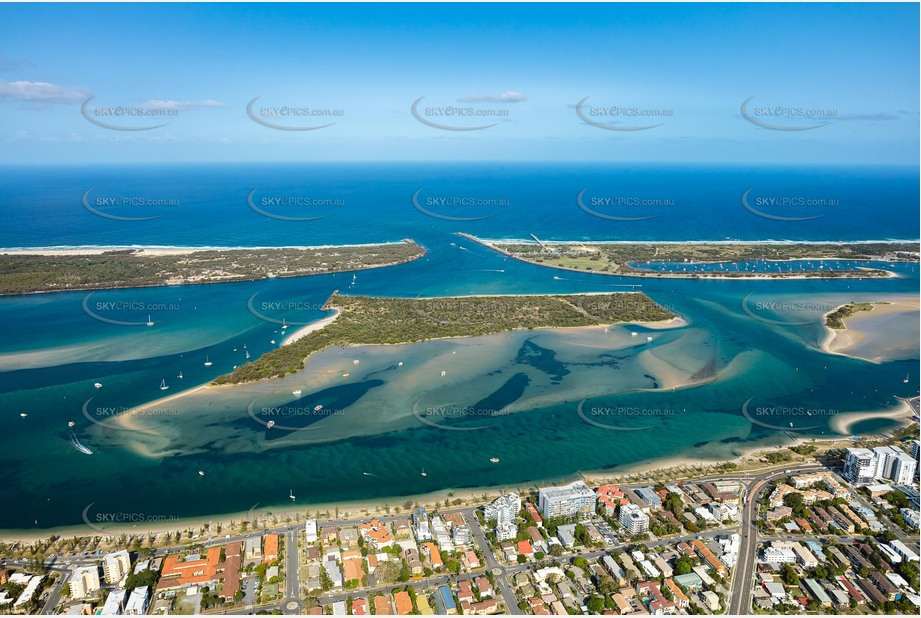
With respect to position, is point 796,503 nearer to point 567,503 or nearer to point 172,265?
point 567,503

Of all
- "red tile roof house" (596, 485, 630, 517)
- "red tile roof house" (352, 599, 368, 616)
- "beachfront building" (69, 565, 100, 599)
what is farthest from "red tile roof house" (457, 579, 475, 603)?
"beachfront building" (69, 565, 100, 599)

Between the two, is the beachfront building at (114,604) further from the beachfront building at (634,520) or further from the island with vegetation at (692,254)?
the island with vegetation at (692,254)

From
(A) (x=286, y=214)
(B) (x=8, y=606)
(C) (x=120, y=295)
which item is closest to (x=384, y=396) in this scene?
(B) (x=8, y=606)

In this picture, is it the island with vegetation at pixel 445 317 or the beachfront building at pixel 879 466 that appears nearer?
the beachfront building at pixel 879 466

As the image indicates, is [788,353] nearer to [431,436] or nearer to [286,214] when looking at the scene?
[431,436]

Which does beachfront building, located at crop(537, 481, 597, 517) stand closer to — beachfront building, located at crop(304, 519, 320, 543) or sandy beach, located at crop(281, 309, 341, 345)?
beachfront building, located at crop(304, 519, 320, 543)

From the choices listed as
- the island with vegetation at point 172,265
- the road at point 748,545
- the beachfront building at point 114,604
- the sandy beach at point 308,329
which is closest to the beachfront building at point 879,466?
the road at point 748,545
